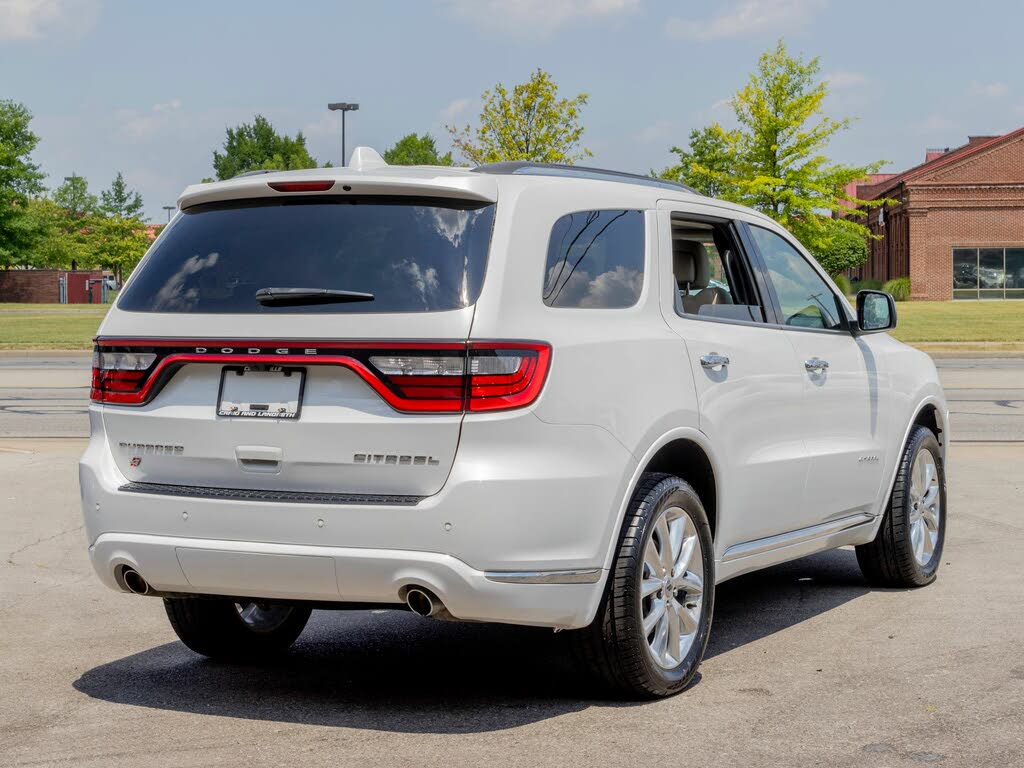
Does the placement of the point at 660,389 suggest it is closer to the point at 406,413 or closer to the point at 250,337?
the point at 406,413

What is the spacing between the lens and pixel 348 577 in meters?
4.50

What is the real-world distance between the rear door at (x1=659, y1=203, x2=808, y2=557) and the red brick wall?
84.5 m

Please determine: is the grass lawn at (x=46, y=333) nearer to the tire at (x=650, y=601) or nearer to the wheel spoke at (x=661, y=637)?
the tire at (x=650, y=601)

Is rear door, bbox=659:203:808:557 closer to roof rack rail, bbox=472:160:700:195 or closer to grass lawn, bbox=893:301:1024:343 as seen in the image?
roof rack rail, bbox=472:160:700:195

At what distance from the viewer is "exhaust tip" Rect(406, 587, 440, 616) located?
4.49 metres

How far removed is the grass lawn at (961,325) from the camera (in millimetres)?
31516

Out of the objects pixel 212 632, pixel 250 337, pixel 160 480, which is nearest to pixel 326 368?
pixel 250 337

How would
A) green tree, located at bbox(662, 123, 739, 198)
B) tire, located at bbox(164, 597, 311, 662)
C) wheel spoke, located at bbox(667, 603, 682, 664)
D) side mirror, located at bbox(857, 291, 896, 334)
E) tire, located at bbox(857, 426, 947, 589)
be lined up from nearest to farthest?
1. wheel spoke, located at bbox(667, 603, 682, 664)
2. tire, located at bbox(164, 597, 311, 662)
3. side mirror, located at bbox(857, 291, 896, 334)
4. tire, located at bbox(857, 426, 947, 589)
5. green tree, located at bbox(662, 123, 739, 198)

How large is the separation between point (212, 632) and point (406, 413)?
1.75 meters

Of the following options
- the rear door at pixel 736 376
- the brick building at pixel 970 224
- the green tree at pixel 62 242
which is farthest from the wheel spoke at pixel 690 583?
the green tree at pixel 62 242

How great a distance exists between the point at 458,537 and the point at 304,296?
933mm

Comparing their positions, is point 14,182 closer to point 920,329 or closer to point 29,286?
point 29,286

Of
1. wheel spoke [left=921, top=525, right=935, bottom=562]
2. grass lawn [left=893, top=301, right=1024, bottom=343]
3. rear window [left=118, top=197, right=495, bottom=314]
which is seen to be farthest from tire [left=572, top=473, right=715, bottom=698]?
grass lawn [left=893, top=301, right=1024, bottom=343]

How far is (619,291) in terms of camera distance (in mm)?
5082
